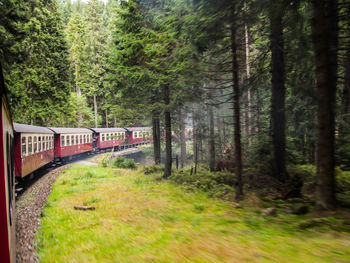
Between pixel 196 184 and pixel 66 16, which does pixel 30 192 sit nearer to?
pixel 196 184

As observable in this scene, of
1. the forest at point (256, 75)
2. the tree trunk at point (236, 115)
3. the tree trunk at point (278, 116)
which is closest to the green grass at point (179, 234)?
the tree trunk at point (236, 115)

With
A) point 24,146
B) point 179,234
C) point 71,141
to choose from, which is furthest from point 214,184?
point 71,141

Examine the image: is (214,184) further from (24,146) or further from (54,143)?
(54,143)

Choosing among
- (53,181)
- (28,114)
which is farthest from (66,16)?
(53,181)

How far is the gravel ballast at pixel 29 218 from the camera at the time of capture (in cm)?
491

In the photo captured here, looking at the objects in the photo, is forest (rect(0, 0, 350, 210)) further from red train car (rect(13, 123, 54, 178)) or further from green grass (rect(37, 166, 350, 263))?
red train car (rect(13, 123, 54, 178))

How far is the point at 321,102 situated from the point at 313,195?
316 centimetres

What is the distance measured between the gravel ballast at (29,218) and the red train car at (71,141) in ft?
21.9

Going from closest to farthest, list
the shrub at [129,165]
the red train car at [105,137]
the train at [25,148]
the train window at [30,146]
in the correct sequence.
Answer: the train at [25,148] → the train window at [30,146] → the shrub at [129,165] → the red train car at [105,137]

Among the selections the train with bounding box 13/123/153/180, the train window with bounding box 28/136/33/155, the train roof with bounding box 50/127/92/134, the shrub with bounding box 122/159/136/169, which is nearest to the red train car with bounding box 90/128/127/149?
A: the train with bounding box 13/123/153/180

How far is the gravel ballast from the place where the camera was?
4907 millimetres

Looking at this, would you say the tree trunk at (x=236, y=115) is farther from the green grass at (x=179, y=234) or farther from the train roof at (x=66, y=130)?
the train roof at (x=66, y=130)

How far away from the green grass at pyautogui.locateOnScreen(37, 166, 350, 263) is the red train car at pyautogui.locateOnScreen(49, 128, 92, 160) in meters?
11.1

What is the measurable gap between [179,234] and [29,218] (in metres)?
5.22
